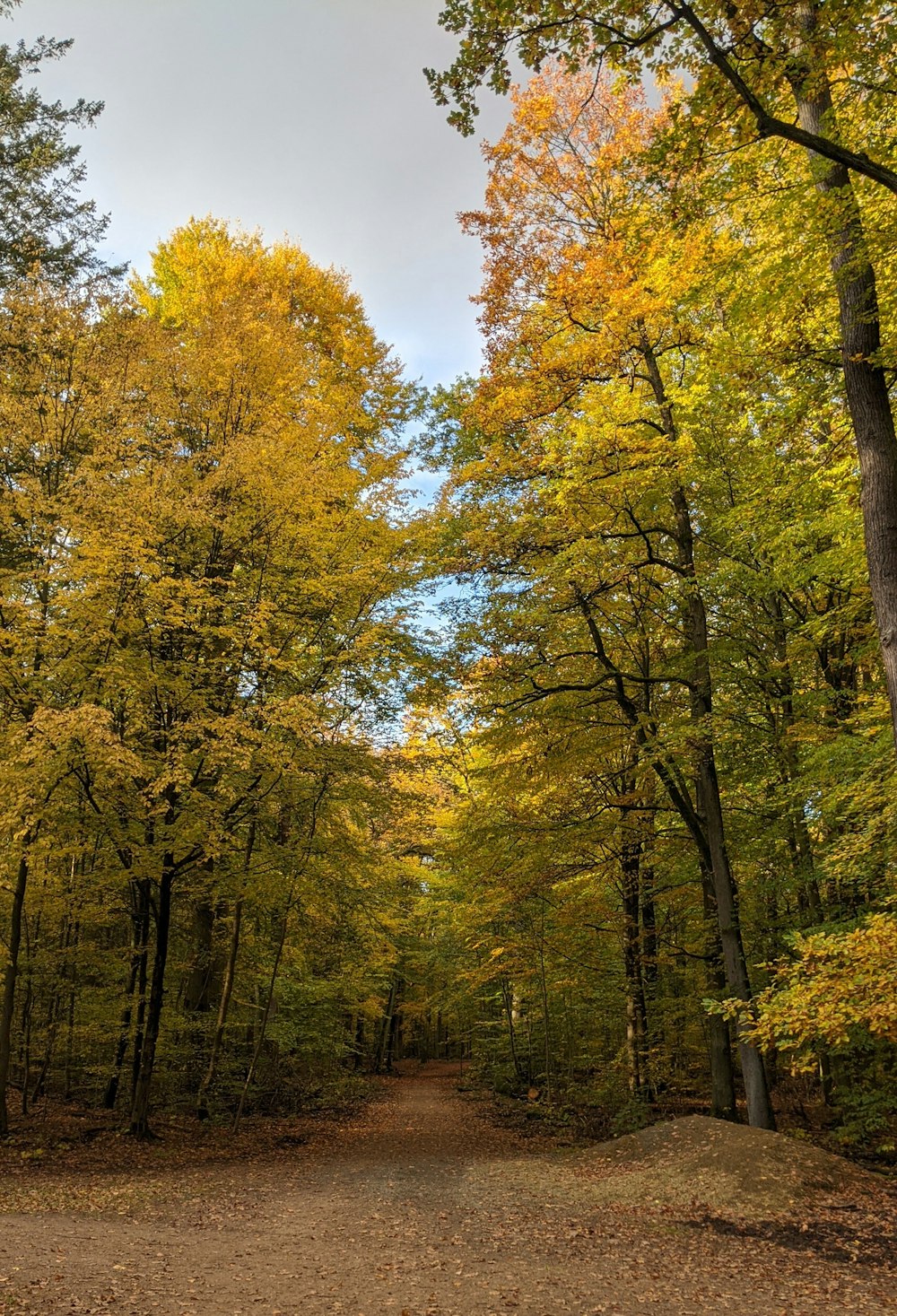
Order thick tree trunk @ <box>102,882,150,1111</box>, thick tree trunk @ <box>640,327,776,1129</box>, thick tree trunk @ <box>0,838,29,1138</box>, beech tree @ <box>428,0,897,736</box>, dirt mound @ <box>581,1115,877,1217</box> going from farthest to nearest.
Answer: thick tree trunk @ <box>102,882,150,1111</box> → thick tree trunk @ <box>640,327,776,1129</box> → thick tree trunk @ <box>0,838,29,1138</box> → dirt mound @ <box>581,1115,877,1217</box> → beech tree @ <box>428,0,897,736</box>

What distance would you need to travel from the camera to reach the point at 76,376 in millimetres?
10672

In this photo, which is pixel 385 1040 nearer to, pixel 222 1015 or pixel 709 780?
pixel 222 1015

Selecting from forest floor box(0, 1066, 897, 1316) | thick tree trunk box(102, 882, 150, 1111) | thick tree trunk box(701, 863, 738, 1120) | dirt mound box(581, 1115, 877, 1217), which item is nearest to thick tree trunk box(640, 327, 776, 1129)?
thick tree trunk box(701, 863, 738, 1120)

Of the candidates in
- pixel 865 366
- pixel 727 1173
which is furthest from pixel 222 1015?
pixel 865 366

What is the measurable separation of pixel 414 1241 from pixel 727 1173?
12.3 ft

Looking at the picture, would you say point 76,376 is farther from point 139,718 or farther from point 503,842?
point 503,842

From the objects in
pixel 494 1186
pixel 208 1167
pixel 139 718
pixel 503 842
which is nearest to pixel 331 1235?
pixel 494 1186

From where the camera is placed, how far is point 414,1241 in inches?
267

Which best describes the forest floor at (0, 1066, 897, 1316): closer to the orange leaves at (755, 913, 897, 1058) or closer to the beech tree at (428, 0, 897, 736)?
the orange leaves at (755, 913, 897, 1058)

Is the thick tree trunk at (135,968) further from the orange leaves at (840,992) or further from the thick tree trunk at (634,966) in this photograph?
the orange leaves at (840,992)

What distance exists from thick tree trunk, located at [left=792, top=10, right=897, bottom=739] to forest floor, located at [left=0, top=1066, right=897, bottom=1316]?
15.2ft

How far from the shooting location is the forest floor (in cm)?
511

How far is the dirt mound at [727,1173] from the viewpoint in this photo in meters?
7.84

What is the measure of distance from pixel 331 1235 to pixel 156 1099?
866 cm
